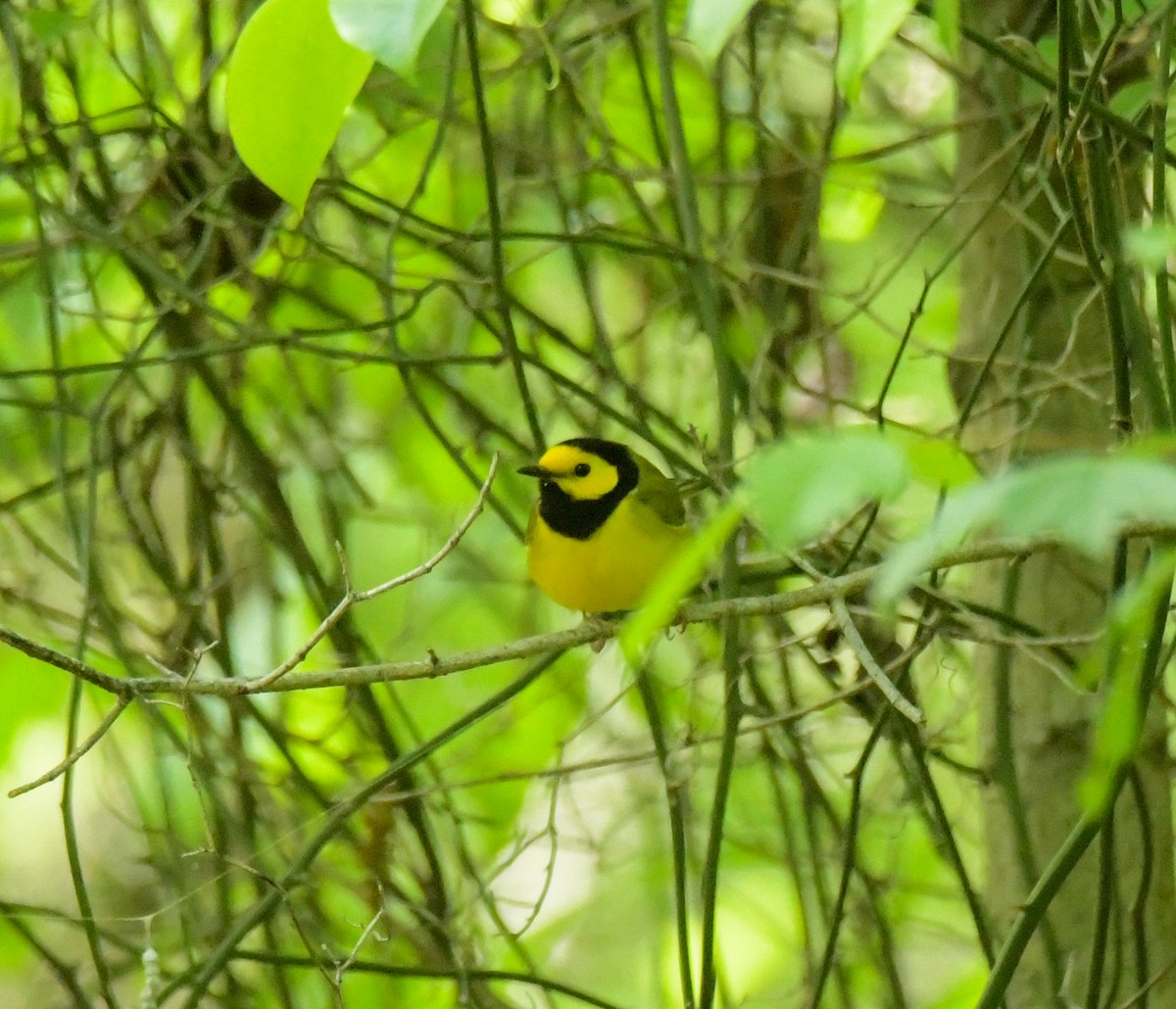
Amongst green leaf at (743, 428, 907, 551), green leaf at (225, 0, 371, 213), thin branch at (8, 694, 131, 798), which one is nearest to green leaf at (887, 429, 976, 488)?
green leaf at (743, 428, 907, 551)

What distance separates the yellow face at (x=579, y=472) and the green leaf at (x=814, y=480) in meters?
1.81

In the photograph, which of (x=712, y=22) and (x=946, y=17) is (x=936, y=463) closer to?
(x=712, y=22)

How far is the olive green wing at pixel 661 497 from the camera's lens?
264cm

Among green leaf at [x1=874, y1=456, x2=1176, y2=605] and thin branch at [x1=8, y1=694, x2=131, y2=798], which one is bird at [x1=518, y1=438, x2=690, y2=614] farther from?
green leaf at [x1=874, y1=456, x2=1176, y2=605]

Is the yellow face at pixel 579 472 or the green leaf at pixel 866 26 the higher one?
the yellow face at pixel 579 472

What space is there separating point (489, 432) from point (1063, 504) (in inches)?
81.0

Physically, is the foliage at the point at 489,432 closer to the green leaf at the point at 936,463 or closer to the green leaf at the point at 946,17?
the green leaf at the point at 946,17

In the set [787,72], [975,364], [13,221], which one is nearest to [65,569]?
[13,221]

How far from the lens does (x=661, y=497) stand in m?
2.67

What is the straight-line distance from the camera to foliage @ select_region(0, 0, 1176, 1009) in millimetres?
1576

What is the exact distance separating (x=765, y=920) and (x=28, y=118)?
208 centimetres

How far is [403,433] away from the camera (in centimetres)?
299

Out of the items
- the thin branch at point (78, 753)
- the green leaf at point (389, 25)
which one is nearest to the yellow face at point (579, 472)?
the thin branch at point (78, 753)

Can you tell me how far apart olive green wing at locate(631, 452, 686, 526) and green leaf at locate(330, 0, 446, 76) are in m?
1.61
